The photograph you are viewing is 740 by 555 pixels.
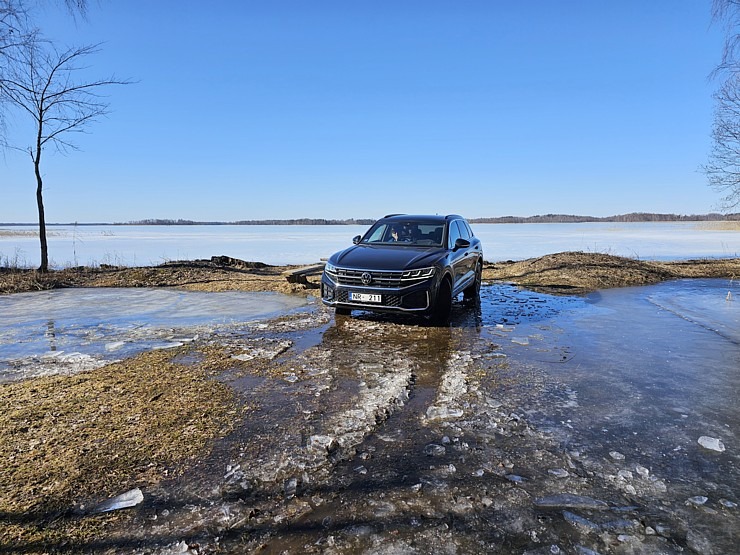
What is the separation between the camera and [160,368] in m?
5.02

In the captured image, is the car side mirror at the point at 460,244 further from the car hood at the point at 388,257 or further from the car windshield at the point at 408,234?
the car hood at the point at 388,257

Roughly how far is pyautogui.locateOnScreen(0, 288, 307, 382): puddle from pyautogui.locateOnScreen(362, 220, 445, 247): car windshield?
7.35 ft

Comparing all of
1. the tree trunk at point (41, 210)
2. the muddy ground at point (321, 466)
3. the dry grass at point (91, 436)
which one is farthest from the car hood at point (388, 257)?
the tree trunk at point (41, 210)

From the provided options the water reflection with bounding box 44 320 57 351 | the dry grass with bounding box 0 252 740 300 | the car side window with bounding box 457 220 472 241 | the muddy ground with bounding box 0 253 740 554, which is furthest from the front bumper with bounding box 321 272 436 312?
the dry grass with bounding box 0 252 740 300

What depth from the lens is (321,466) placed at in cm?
301

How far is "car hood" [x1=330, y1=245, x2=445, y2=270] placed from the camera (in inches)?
270

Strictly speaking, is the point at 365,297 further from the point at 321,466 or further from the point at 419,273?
the point at 321,466

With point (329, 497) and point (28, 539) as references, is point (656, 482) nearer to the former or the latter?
point (329, 497)

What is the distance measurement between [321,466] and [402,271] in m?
4.01

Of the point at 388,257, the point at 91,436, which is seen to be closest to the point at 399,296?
the point at 388,257

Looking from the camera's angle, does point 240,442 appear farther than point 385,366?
No

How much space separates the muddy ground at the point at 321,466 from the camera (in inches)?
91.8

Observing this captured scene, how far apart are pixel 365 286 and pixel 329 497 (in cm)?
435

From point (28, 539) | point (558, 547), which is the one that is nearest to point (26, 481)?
point (28, 539)
